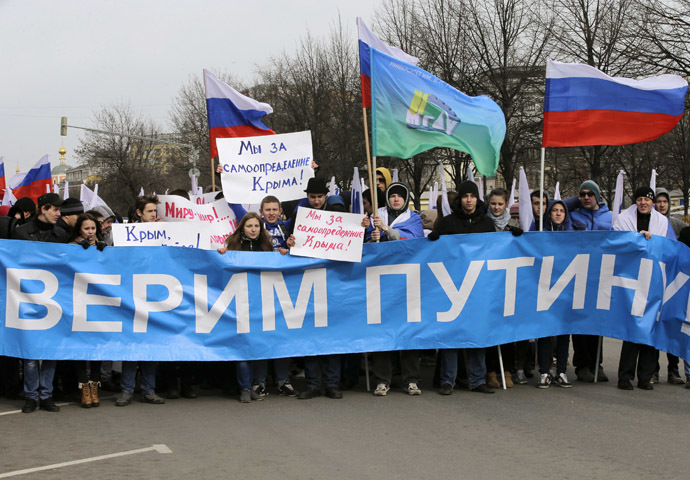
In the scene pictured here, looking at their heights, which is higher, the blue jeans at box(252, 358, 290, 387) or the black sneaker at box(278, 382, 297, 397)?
the blue jeans at box(252, 358, 290, 387)

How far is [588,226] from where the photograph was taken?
30.5ft

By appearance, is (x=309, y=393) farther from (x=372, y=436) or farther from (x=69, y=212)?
(x=69, y=212)

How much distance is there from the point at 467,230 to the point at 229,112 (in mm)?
3544

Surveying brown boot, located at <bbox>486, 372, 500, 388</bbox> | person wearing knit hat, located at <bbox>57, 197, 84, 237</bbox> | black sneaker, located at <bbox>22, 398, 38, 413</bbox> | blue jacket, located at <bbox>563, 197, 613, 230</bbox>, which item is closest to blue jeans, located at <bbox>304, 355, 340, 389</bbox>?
brown boot, located at <bbox>486, 372, 500, 388</bbox>

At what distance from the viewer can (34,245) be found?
8023 mm

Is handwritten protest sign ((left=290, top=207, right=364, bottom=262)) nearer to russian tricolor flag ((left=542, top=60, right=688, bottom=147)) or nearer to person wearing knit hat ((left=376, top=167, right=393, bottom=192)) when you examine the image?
person wearing knit hat ((left=376, top=167, right=393, bottom=192))

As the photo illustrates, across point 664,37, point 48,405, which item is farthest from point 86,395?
point 664,37

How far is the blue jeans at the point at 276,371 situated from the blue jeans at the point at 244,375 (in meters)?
0.15

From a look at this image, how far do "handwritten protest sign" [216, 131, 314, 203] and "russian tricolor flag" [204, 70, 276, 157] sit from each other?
1087mm

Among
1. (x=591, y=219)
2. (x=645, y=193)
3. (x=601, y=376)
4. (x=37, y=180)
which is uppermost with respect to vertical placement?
(x=37, y=180)

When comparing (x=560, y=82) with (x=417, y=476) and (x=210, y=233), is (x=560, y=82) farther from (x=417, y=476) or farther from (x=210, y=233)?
(x=417, y=476)

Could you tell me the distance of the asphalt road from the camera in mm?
5723

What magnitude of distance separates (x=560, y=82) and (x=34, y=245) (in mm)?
5462

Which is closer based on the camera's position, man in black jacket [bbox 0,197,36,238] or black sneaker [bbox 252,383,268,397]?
black sneaker [bbox 252,383,268,397]
